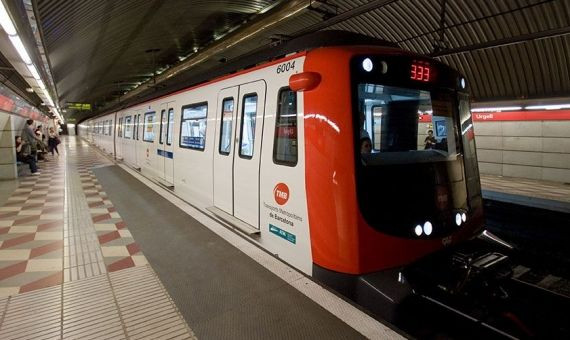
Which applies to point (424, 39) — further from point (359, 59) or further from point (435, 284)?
point (435, 284)

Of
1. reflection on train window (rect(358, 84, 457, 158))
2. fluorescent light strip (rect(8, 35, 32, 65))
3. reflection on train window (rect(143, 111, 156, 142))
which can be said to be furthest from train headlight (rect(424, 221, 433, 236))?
reflection on train window (rect(143, 111, 156, 142))

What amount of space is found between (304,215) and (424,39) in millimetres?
7300

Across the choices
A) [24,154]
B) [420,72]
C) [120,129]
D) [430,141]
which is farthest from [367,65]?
[120,129]

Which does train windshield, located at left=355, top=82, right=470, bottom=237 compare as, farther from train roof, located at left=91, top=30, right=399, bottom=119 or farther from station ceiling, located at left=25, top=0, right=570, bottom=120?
station ceiling, located at left=25, top=0, right=570, bottom=120

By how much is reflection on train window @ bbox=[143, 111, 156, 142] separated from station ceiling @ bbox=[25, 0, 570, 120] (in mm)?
2126

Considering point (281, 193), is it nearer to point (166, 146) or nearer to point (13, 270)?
point (13, 270)

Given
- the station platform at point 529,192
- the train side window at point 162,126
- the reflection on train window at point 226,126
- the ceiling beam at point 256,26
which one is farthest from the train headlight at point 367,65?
the station platform at point 529,192

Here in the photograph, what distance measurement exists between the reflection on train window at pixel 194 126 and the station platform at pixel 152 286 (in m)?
1.17

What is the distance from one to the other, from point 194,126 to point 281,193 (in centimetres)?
292

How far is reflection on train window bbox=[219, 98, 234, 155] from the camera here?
4.43 m

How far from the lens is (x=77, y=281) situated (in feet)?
10.3

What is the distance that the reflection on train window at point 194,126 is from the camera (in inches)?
208

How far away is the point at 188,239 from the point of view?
428cm

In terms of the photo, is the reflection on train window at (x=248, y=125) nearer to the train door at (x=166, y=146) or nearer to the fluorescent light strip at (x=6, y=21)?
the fluorescent light strip at (x=6, y=21)
